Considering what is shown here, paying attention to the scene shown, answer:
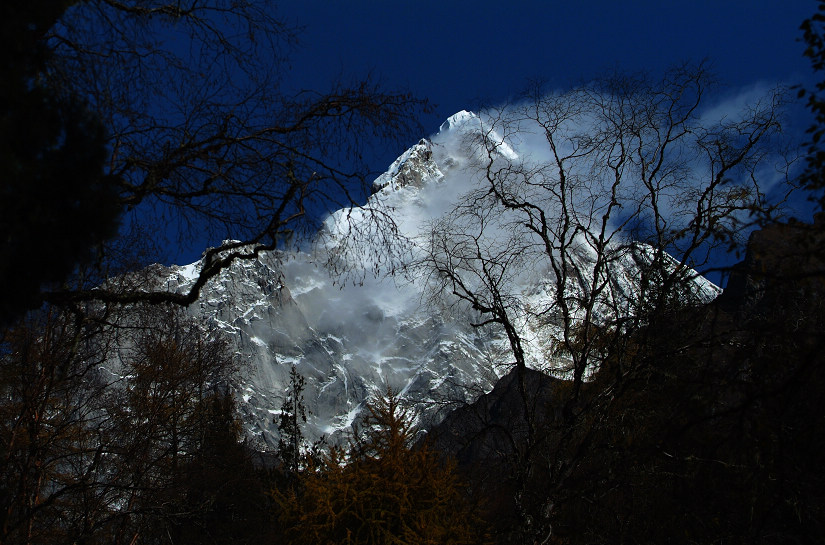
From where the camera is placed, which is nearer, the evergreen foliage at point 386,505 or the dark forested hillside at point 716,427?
the dark forested hillside at point 716,427

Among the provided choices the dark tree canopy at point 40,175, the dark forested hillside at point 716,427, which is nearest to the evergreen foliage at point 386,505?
the dark forested hillside at point 716,427

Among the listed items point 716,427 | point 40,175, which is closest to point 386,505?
point 716,427

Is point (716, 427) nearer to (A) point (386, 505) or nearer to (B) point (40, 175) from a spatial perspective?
(B) point (40, 175)

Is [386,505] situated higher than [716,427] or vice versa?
[386,505]

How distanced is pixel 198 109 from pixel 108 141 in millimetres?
678

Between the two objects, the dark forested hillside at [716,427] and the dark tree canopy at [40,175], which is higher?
the dark tree canopy at [40,175]

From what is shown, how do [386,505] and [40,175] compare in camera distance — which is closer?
[40,175]

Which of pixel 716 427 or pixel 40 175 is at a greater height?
pixel 40 175

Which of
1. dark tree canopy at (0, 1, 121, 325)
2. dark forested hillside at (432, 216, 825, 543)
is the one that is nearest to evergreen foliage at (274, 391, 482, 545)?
dark forested hillside at (432, 216, 825, 543)

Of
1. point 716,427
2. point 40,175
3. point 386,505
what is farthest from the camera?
point 386,505

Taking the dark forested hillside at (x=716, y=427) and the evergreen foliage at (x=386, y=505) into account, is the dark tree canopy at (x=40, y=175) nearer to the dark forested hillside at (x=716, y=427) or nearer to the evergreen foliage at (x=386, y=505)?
the dark forested hillside at (x=716, y=427)

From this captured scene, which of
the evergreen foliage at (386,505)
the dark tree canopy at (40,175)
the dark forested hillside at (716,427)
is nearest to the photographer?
the dark tree canopy at (40,175)

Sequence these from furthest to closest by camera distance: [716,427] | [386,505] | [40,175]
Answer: [386,505] → [716,427] → [40,175]

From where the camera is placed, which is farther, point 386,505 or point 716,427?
point 386,505
